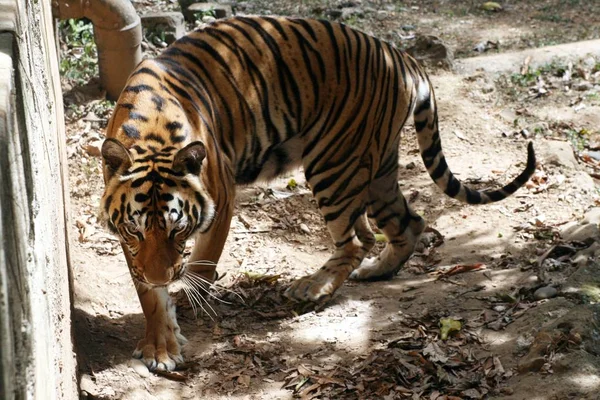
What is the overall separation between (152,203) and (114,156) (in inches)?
11.5

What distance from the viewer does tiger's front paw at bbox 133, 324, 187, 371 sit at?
447 cm

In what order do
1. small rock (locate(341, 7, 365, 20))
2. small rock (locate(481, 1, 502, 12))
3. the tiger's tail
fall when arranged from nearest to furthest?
the tiger's tail < small rock (locate(341, 7, 365, 20)) < small rock (locate(481, 1, 502, 12))

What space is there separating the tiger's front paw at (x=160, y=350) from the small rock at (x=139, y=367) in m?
0.02

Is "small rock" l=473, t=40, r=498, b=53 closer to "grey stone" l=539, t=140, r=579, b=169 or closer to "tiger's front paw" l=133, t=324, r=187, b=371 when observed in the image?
"grey stone" l=539, t=140, r=579, b=169

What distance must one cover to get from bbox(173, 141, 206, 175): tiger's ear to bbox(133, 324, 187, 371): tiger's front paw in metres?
0.97

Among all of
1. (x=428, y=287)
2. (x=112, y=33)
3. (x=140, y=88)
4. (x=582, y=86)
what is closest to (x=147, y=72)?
(x=140, y=88)

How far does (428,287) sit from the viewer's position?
5402 mm

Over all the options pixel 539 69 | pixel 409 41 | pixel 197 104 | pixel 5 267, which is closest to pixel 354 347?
pixel 197 104

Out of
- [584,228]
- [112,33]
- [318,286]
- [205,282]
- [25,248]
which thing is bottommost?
[318,286]

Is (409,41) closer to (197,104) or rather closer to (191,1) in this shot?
(191,1)

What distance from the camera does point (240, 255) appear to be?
5871 millimetres

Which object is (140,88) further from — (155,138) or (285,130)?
(285,130)

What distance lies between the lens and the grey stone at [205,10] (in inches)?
351

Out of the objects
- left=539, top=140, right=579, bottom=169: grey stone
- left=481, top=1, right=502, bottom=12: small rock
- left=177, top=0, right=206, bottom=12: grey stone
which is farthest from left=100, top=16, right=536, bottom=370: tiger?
left=481, top=1, right=502, bottom=12: small rock
